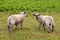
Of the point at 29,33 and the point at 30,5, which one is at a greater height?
the point at 30,5

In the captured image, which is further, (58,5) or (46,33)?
(58,5)

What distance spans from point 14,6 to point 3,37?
636 cm

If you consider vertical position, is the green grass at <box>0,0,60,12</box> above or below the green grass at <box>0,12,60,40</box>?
above

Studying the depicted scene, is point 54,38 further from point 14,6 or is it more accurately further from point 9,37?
point 14,6

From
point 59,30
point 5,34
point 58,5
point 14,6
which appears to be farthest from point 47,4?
point 5,34

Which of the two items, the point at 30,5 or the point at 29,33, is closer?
the point at 29,33

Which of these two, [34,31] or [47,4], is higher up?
[47,4]

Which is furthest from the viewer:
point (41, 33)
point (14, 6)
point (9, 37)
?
point (14, 6)

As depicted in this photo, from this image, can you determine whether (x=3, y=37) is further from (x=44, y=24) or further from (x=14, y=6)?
(x=14, y=6)

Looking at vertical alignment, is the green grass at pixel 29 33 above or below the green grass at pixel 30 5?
below

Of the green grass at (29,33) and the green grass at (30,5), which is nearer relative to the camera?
the green grass at (29,33)

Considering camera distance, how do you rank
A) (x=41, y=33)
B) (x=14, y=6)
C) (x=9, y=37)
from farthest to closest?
(x=14, y=6) < (x=41, y=33) < (x=9, y=37)

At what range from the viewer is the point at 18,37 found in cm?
1030

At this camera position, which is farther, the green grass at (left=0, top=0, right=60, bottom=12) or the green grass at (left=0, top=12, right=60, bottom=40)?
the green grass at (left=0, top=0, right=60, bottom=12)
